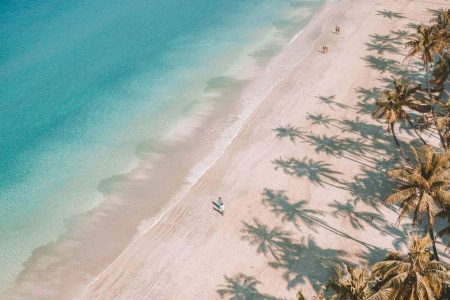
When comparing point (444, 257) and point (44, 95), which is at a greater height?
Result: point (44, 95)

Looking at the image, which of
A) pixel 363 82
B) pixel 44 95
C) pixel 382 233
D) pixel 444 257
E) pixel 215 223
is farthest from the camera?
pixel 44 95

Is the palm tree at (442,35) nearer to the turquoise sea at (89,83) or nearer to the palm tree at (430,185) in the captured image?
the palm tree at (430,185)

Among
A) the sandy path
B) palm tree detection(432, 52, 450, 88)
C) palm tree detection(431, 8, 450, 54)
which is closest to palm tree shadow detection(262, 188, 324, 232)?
the sandy path

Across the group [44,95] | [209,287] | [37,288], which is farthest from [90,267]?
[44,95]

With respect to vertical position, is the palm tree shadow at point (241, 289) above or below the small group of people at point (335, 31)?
below

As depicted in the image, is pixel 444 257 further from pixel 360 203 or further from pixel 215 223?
pixel 215 223

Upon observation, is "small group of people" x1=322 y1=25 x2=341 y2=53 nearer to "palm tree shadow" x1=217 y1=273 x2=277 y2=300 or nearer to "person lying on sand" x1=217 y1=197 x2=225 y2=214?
"person lying on sand" x1=217 y1=197 x2=225 y2=214

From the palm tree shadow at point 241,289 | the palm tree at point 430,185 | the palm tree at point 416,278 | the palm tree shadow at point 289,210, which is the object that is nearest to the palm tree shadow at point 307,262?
the palm tree shadow at point 289,210
